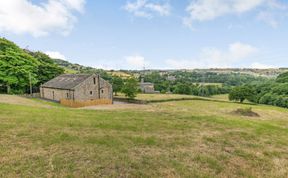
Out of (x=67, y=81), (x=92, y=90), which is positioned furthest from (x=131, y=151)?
(x=67, y=81)

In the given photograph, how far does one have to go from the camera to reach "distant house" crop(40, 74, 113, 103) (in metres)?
36.1

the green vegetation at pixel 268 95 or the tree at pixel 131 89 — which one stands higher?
the tree at pixel 131 89

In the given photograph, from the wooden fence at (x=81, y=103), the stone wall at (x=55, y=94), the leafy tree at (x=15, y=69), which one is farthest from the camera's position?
the leafy tree at (x=15, y=69)

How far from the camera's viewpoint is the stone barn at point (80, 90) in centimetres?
3591

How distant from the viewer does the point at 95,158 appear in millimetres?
7594

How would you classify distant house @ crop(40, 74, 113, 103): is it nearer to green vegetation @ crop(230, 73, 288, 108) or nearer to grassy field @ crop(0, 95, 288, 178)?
grassy field @ crop(0, 95, 288, 178)

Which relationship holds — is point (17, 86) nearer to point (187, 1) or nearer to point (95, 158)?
point (187, 1)

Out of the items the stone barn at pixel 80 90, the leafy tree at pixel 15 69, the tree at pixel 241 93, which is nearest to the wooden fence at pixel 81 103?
the stone barn at pixel 80 90

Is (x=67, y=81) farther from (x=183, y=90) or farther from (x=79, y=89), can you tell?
(x=183, y=90)

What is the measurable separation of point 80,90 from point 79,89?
281 millimetres

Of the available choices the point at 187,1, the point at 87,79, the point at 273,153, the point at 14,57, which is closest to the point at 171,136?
the point at 273,153

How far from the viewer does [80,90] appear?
119 ft

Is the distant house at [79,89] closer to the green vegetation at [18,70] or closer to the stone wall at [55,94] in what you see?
the stone wall at [55,94]

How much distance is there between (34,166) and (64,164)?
2.97ft
